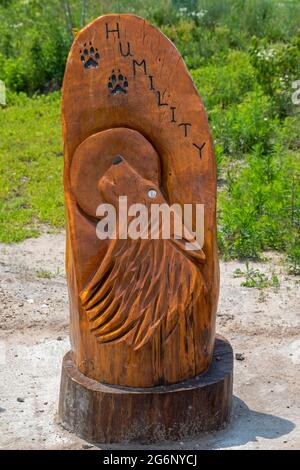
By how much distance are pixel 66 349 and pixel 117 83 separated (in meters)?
1.98

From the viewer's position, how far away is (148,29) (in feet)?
13.9

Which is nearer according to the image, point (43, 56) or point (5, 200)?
point (5, 200)

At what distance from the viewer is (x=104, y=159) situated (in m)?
4.28

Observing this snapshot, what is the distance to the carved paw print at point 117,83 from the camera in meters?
4.23

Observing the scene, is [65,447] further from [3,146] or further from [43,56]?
[43,56]

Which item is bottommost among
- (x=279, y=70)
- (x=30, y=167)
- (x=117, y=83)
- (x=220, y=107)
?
(x=117, y=83)

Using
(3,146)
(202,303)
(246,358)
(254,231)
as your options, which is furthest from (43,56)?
(202,303)

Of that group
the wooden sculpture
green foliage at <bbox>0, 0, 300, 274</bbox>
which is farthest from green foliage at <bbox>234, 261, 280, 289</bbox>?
the wooden sculpture

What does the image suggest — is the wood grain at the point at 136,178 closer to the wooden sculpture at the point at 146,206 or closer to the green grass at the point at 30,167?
the wooden sculpture at the point at 146,206

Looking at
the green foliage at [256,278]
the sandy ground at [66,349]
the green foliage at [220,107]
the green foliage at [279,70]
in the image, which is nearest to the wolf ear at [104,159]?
the green foliage at [220,107]

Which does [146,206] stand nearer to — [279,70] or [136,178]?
[136,178]

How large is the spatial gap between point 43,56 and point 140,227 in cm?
797

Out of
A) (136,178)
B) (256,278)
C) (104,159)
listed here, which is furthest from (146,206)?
(256,278)

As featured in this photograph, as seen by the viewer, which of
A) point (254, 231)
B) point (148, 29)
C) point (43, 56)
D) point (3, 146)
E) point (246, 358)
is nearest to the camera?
point (148, 29)
